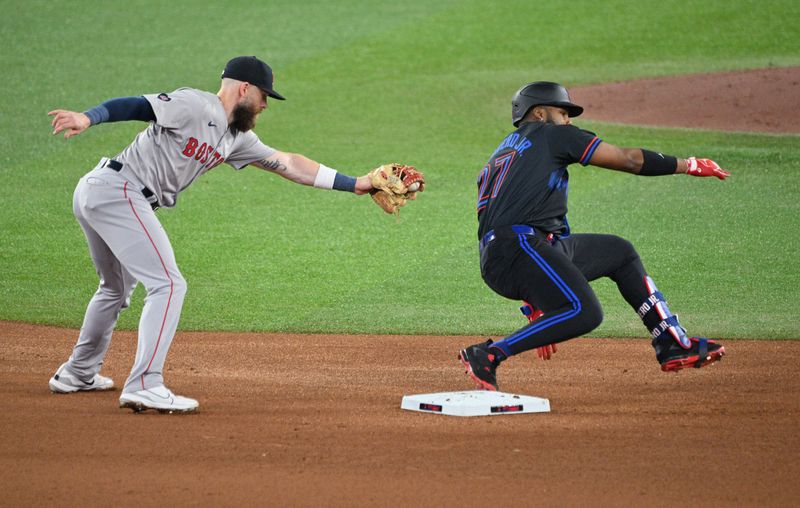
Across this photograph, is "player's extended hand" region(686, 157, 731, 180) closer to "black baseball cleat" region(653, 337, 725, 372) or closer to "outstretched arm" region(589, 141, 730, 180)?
"outstretched arm" region(589, 141, 730, 180)

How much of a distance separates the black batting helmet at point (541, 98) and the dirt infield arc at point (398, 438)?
1683 millimetres

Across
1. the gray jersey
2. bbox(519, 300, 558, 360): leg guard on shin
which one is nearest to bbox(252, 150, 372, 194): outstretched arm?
the gray jersey

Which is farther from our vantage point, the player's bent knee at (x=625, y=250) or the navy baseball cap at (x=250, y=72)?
the player's bent knee at (x=625, y=250)

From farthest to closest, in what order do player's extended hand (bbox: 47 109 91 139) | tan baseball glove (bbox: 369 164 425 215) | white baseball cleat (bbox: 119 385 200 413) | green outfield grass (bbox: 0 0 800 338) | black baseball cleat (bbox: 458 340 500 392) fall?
green outfield grass (bbox: 0 0 800 338) → tan baseball glove (bbox: 369 164 425 215) → black baseball cleat (bbox: 458 340 500 392) → white baseball cleat (bbox: 119 385 200 413) → player's extended hand (bbox: 47 109 91 139)

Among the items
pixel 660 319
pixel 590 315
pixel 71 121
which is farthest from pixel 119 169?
pixel 660 319

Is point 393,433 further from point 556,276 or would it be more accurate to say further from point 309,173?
point 309,173

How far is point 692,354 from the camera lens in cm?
686

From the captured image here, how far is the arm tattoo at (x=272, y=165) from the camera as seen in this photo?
7.23 m

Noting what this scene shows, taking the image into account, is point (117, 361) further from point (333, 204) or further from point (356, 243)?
point (333, 204)

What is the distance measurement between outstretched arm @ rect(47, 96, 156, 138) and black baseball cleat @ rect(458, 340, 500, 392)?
219 cm

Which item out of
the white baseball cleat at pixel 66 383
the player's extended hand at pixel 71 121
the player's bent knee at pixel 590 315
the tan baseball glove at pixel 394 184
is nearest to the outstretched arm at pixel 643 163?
the player's bent knee at pixel 590 315

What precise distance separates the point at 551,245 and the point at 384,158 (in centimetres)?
897

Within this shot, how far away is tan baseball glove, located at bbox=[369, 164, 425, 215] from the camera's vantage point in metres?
7.21

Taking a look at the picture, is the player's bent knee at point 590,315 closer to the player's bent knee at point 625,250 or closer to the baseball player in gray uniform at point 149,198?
the player's bent knee at point 625,250
